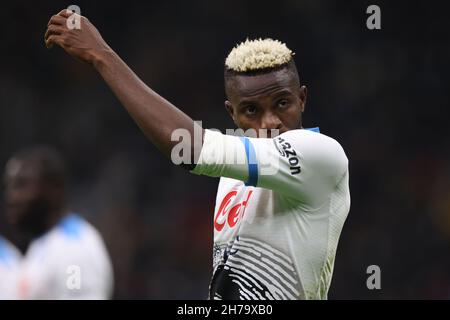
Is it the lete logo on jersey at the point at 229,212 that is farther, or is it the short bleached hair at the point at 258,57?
the short bleached hair at the point at 258,57

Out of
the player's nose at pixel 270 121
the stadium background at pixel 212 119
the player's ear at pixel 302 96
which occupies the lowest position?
the player's nose at pixel 270 121

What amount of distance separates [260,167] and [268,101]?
51 cm

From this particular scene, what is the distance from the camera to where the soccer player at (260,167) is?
11.1 feet

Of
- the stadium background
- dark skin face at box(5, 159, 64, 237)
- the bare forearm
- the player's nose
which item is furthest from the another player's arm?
the stadium background

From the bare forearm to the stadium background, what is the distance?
7430 mm

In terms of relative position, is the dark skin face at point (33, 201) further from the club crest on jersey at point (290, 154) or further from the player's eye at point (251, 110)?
the club crest on jersey at point (290, 154)

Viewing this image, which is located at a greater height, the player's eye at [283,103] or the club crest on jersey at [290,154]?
the player's eye at [283,103]

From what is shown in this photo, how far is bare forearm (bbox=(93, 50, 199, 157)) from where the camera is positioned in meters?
3.31

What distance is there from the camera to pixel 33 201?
4559 millimetres

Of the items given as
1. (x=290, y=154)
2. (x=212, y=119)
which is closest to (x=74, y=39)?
(x=290, y=154)

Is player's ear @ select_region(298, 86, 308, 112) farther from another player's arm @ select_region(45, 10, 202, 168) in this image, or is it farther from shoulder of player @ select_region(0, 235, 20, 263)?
shoulder of player @ select_region(0, 235, 20, 263)

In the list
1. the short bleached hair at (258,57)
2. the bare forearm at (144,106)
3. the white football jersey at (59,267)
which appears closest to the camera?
the bare forearm at (144,106)

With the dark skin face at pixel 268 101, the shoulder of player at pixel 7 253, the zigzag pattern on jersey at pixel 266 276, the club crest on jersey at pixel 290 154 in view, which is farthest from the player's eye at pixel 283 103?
the shoulder of player at pixel 7 253
